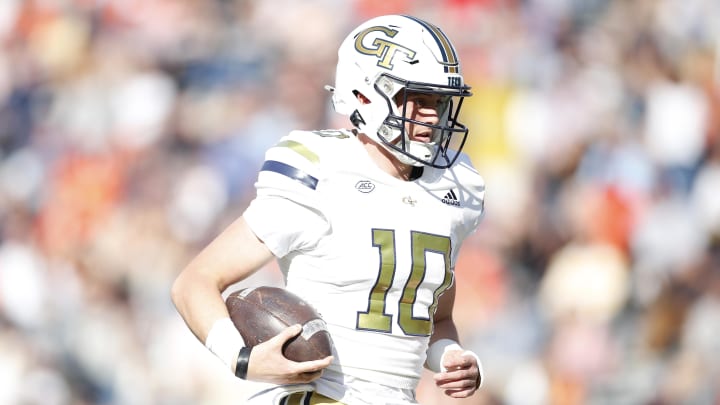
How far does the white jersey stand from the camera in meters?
2.95

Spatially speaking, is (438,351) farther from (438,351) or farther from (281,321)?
(281,321)

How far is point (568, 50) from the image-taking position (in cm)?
627

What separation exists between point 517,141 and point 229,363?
346 centimetres

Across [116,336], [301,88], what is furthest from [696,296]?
[116,336]

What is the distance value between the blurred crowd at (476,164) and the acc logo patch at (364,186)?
2740mm

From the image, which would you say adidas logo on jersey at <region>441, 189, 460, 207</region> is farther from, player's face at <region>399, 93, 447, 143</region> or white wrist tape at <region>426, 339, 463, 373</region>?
white wrist tape at <region>426, 339, 463, 373</region>

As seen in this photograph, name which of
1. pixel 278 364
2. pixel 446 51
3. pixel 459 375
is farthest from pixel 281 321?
pixel 446 51

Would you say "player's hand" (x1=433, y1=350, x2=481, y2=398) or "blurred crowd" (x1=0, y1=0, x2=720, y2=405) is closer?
"player's hand" (x1=433, y1=350, x2=481, y2=398)

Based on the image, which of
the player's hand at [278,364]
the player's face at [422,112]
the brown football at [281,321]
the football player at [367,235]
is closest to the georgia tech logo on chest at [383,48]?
the football player at [367,235]

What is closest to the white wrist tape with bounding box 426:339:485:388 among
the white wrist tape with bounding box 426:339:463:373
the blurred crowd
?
the white wrist tape with bounding box 426:339:463:373

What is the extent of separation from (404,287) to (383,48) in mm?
645

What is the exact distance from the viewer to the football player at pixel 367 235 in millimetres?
2932

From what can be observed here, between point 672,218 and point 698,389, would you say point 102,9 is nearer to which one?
point 672,218

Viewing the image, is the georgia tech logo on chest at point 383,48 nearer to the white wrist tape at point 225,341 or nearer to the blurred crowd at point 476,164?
the white wrist tape at point 225,341
